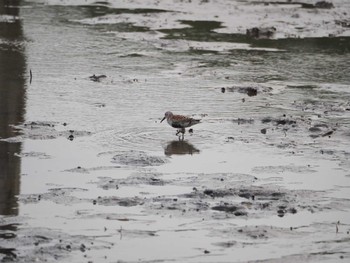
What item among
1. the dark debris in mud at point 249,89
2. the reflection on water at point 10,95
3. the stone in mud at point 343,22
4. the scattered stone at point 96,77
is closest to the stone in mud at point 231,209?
the reflection on water at point 10,95

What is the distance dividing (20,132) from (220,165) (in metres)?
3.01

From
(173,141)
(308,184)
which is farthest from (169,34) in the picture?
(308,184)

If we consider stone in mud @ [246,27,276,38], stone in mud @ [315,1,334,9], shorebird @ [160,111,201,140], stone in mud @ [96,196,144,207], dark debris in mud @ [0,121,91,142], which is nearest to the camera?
stone in mud @ [96,196,144,207]

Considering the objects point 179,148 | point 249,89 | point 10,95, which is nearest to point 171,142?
point 179,148

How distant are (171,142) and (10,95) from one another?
3665 mm

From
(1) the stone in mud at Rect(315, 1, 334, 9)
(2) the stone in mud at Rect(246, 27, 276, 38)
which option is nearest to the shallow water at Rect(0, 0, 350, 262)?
(2) the stone in mud at Rect(246, 27, 276, 38)

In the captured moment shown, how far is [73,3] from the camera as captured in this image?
89.4 ft

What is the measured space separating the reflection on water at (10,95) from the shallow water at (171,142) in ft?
0.10

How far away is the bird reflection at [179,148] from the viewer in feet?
44.2

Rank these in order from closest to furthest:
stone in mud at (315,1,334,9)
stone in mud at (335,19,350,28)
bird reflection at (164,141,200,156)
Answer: bird reflection at (164,141,200,156)
stone in mud at (335,19,350,28)
stone in mud at (315,1,334,9)

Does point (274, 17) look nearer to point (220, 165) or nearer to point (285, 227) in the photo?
point (220, 165)

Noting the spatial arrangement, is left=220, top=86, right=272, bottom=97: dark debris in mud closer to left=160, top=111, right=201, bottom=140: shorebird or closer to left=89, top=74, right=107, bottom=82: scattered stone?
left=89, top=74, right=107, bottom=82: scattered stone

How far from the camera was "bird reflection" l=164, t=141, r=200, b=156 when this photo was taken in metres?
13.5

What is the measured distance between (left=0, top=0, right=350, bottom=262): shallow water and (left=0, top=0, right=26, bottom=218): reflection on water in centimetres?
3
